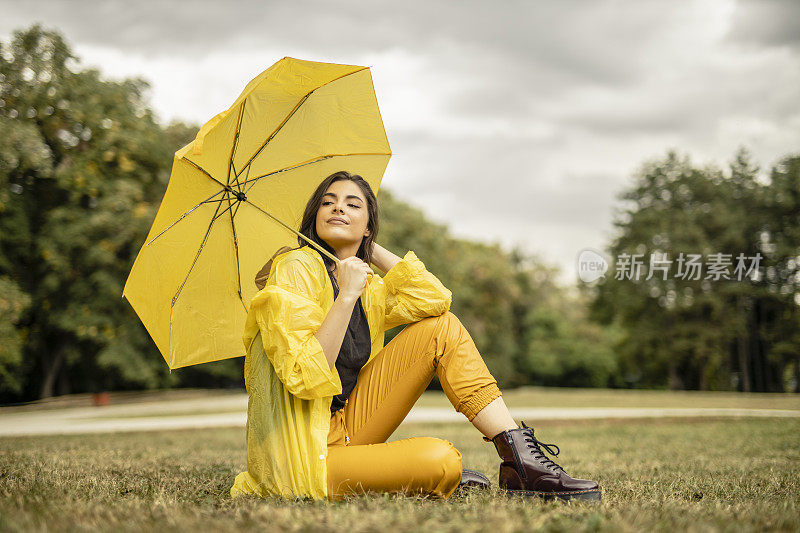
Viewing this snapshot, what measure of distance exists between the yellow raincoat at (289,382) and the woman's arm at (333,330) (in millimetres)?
42

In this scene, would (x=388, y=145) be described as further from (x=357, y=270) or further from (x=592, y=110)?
(x=592, y=110)

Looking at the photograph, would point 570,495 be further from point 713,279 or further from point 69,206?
point 713,279

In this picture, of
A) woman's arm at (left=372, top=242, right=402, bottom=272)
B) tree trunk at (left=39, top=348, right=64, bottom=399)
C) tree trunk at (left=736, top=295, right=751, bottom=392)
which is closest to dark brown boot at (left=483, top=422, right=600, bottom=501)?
woman's arm at (left=372, top=242, right=402, bottom=272)

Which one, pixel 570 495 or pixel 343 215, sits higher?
pixel 343 215

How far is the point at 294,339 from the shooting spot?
2275 millimetres

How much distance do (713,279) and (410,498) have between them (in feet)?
79.6

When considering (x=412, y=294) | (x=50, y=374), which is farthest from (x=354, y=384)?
(x=50, y=374)

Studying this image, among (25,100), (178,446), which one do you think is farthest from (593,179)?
(178,446)

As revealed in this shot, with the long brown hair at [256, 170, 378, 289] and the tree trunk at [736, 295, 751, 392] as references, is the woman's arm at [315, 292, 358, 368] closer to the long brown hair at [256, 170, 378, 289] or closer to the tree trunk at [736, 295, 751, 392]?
the long brown hair at [256, 170, 378, 289]

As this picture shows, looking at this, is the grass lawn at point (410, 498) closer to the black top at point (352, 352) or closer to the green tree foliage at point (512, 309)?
the black top at point (352, 352)

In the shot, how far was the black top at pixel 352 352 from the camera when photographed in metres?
2.63

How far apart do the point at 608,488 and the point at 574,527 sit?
1445 millimetres

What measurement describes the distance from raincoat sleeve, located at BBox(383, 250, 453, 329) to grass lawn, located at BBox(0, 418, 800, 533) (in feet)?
2.70

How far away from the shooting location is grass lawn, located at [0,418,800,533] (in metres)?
1.88
